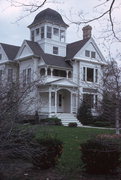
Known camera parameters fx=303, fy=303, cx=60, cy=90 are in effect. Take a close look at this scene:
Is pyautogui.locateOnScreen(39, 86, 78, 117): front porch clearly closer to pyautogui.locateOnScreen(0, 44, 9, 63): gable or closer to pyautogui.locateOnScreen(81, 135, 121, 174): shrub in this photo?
pyautogui.locateOnScreen(0, 44, 9, 63): gable

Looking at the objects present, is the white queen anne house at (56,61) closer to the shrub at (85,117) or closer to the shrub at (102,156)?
the shrub at (85,117)

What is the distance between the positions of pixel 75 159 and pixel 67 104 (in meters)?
24.1

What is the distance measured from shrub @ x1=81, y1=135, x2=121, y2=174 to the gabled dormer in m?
25.8

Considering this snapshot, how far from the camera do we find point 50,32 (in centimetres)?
3275

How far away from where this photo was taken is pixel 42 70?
32000 millimetres

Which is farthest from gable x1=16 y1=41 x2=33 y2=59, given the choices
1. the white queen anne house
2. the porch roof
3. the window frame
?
the porch roof

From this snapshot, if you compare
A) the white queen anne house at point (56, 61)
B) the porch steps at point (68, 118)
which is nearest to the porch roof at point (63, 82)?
the white queen anne house at point (56, 61)

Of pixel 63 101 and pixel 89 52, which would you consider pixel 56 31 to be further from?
pixel 63 101

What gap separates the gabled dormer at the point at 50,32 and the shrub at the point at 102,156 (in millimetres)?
25802

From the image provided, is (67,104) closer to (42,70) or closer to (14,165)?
(42,70)

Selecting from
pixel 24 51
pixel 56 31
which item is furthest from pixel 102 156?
pixel 56 31

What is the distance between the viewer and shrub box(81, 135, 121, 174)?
7.02m

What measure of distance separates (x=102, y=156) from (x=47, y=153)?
52.0 inches

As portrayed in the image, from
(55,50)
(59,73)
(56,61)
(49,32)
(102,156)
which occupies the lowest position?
(102,156)
